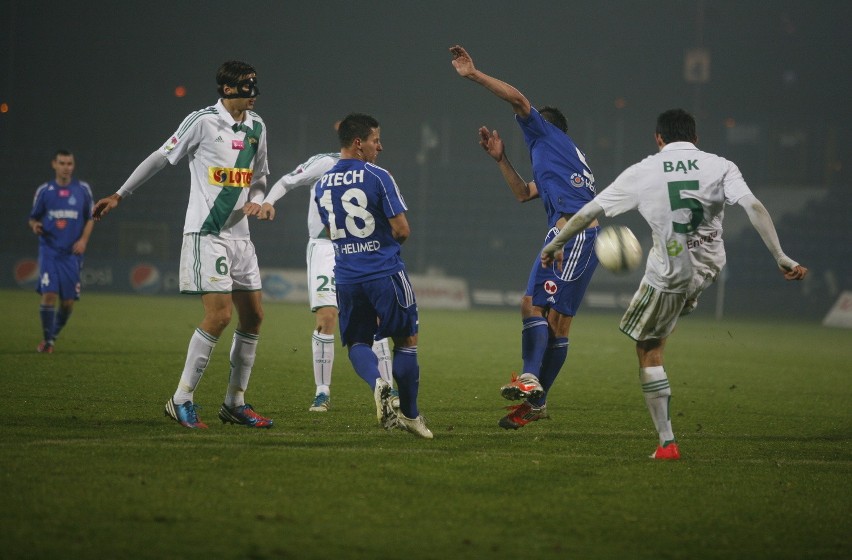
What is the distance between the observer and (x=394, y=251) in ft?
23.1

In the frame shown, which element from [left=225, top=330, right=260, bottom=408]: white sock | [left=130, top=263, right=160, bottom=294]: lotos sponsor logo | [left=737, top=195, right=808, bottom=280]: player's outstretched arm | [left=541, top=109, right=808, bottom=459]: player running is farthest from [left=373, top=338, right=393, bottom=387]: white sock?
[left=130, top=263, right=160, bottom=294]: lotos sponsor logo

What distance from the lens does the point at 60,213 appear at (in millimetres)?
14039

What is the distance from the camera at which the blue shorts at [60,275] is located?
45.0 ft

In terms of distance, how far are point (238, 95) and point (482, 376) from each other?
18.6 ft

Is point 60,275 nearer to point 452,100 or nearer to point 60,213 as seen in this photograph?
point 60,213

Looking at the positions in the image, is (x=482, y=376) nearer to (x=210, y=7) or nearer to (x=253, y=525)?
(x=253, y=525)

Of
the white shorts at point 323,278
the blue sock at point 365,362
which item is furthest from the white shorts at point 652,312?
the white shorts at point 323,278

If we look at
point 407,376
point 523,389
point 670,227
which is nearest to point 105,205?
point 407,376

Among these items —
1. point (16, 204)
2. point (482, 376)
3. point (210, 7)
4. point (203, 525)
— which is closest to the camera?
point (203, 525)

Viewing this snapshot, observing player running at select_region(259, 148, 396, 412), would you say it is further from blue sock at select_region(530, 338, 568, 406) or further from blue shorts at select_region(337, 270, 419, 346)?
blue shorts at select_region(337, 270, 419, 346)

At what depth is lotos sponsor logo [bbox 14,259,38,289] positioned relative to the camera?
29.9 metres

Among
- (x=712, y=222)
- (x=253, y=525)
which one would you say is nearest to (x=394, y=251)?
(x=712, y=222)

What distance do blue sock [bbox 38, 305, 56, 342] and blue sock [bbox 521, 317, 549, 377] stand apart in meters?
Result: 7.35

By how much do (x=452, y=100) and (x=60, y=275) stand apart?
28307 millimetres
